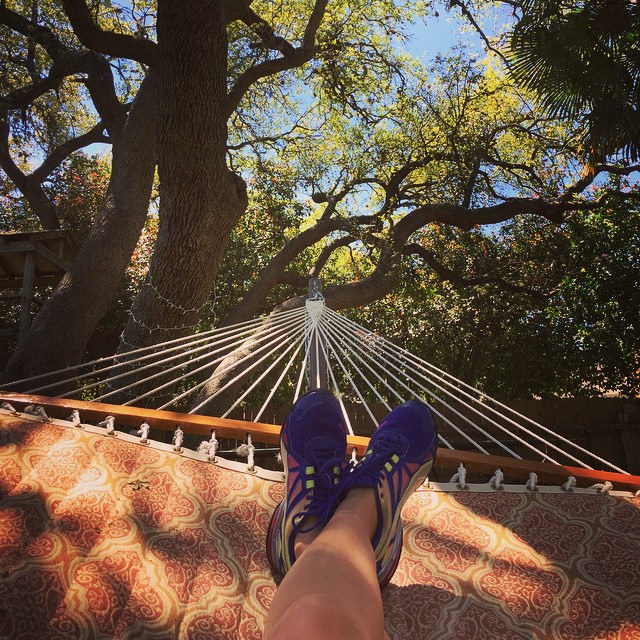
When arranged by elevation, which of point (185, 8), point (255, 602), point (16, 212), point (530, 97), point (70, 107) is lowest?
point (255, 602)

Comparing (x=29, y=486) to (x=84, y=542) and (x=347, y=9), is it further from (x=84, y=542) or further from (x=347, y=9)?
(x=347, y=9)

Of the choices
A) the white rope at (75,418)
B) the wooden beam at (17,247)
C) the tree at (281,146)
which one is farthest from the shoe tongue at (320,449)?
the wooden beam at (17,247)

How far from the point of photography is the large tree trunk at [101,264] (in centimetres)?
310

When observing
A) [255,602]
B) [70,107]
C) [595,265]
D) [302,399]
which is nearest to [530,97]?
[595,265]

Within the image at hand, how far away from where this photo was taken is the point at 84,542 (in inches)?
45.4

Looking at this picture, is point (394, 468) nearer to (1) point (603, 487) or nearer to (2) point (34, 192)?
(1) point (603, 487)

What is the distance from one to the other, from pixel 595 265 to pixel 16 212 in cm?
654

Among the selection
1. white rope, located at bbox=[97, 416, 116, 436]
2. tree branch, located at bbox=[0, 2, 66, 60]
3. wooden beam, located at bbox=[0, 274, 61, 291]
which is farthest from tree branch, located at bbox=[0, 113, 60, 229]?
white rope, located at bbox=[97, 416, 116, 436]

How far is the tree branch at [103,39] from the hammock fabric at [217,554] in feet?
6.79

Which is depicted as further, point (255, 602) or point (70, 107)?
point (70, 107)

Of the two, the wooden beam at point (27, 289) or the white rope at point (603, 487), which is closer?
the white rope at point (603, 487)

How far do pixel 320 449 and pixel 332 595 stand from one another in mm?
549

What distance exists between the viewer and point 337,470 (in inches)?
44.5

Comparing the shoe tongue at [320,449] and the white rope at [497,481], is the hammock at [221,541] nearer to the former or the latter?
the white rope at [497,481]
